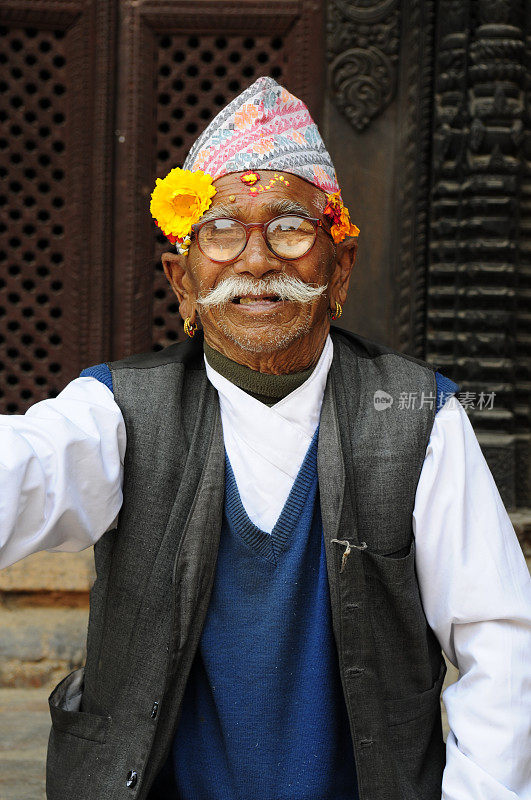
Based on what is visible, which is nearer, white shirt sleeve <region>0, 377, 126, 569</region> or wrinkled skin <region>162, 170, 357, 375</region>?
white shirt sleeve <region>0, 377, 126, 569</region>

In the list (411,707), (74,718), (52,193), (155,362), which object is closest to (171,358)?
(155,362)

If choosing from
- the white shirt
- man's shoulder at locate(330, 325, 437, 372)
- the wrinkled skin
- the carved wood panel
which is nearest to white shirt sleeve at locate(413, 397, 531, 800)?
the white shirt

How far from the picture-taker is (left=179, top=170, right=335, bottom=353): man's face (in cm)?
174

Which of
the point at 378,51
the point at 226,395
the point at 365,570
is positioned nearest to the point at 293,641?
the point at 365,570

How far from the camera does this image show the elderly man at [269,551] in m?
1.59

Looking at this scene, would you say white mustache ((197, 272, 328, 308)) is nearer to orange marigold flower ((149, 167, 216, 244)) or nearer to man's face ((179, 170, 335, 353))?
man's face ((179, 170, 335, 353))

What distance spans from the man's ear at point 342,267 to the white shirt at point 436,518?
0.28 meters

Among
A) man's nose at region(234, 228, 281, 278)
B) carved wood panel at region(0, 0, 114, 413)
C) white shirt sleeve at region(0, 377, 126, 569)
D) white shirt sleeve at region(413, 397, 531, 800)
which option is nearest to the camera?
white shirt sleeve at region(0, 377, 126, 569)

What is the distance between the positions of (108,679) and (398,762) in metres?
0.57

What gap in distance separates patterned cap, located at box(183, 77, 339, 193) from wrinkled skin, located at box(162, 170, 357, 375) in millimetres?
25

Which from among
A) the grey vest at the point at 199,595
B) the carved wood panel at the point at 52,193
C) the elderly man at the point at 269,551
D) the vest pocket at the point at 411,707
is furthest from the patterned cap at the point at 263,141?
the carved wood panel at the point at 52,193

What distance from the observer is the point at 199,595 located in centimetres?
162

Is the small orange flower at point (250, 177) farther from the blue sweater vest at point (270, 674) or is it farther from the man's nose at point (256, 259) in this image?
the blue sweater vest at point (270, 674)

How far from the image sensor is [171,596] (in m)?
1.64
